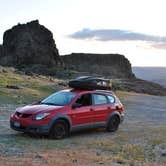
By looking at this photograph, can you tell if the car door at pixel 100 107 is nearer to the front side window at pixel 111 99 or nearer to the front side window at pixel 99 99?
the front side window at pixel 99 99

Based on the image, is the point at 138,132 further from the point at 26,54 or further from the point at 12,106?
the point at 26,54

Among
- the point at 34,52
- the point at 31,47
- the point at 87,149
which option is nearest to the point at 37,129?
the point at 87,149

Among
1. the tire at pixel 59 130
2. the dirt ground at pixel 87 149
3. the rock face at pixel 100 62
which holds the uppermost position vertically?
the rock face at pixel 100 62

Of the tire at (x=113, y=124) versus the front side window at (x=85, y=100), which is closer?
the front side window at (x=85, y=100)

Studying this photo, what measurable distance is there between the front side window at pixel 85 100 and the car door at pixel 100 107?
21 centimetres

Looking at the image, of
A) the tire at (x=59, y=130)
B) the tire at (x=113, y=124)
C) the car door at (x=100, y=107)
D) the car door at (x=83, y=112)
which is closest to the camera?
the tire at (x=59, y=130)

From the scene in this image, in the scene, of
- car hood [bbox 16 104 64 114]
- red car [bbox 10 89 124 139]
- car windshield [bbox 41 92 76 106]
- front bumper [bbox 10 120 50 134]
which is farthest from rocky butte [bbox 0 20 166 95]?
front bumper [bbox 10 120 50 134]

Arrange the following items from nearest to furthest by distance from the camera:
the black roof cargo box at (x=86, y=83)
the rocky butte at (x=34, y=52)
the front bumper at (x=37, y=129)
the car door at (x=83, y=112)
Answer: the front bumper at (x=37, y=129) < the car door at (x=83, y=112) < the black roof cargo box at (x=86, y=83) < the rocky butte at (x=34, y=52)

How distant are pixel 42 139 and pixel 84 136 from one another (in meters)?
1.95

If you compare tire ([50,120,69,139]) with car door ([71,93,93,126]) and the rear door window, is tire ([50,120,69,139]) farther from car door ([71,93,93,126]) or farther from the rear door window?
the rear door window

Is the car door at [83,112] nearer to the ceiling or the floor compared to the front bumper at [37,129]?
nearer to the ceiling

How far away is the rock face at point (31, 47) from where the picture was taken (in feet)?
338

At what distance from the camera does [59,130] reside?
15820mm

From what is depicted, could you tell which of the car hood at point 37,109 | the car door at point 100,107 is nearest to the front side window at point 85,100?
the car door at point 100,107
